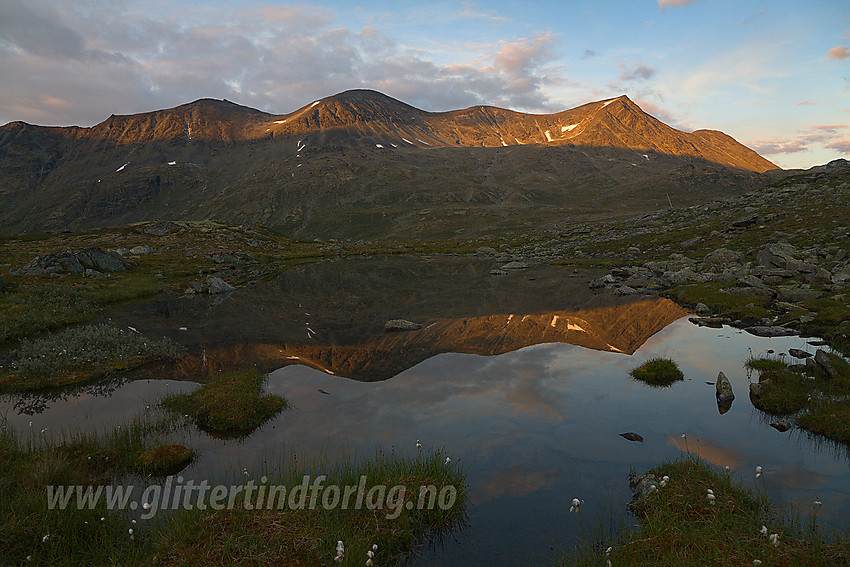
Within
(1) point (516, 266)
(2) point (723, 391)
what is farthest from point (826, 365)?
(1) point (516, 266)

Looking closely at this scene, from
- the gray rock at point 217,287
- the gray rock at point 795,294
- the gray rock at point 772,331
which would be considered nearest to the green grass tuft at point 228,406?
the gray rock at point 772,331

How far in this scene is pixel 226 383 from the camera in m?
21.6

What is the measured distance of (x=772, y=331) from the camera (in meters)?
28.4

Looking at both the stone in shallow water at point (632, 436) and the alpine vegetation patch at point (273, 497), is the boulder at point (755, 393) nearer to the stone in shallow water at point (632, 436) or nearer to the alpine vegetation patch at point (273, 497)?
the stone in shallow water at point (632, 436)

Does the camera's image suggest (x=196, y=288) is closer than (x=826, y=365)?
No

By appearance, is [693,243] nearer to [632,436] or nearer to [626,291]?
[626,291]

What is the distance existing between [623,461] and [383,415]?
9868 mm

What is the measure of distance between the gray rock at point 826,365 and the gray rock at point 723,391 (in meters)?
3.97

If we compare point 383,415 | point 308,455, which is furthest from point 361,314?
point 308,455

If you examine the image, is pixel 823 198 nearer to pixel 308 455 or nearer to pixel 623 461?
pixel 623 461

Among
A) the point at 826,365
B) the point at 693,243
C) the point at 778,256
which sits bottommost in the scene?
the point at 826,365

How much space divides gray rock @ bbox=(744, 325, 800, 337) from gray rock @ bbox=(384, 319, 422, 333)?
82.2 feet

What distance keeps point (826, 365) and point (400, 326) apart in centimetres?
2739

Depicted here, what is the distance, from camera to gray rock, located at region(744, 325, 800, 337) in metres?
28.1
